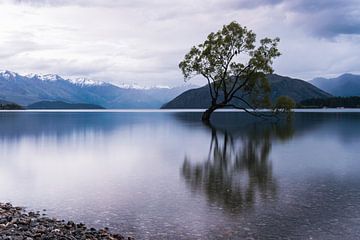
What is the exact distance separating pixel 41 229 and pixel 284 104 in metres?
82.0

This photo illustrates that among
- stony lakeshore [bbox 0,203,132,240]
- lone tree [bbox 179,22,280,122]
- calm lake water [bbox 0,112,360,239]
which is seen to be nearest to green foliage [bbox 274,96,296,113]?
lone tree [bbox 179,22,280,122]

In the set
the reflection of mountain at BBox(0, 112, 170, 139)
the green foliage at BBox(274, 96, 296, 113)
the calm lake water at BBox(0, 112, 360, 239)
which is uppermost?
the green foliage at BBox(274, 96, 296, 113)

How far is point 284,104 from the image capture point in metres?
90.3

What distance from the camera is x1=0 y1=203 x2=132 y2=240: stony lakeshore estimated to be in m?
12.6

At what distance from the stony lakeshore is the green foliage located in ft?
260

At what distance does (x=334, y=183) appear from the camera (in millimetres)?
21672

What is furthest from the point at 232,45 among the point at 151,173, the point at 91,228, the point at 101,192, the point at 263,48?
the point at 91,228

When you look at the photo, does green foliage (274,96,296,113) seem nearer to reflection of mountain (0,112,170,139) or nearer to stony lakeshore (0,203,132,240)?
reflection of mountain (0,112,170,139)

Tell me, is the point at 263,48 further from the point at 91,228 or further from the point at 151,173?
the point at 91,228

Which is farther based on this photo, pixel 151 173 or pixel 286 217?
pixel 151 173

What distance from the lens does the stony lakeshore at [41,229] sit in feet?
41.2

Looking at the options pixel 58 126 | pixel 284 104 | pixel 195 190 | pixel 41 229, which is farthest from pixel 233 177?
pixel 284 104

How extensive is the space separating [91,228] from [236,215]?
18.0ft

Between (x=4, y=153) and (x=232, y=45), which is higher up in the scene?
(x=232, y=45)
